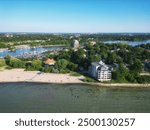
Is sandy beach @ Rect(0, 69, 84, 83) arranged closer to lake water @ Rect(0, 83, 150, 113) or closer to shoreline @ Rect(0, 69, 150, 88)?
shoreline @ Rect(0, 69, 150, 88)

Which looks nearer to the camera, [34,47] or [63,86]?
[63,86]

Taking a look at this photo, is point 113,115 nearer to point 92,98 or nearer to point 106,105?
point 106,105

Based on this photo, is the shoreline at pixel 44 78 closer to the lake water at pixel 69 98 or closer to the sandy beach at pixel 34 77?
the sandy beach at pixel 34 77

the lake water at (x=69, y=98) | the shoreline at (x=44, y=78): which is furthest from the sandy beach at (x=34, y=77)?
the lake water at (x=69, y=98)

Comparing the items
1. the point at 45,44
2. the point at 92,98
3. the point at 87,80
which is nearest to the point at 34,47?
the point at 45,44

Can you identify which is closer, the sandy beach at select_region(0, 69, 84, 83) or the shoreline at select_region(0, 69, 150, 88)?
the shoreline at select_region(0, 69, 150, 88)

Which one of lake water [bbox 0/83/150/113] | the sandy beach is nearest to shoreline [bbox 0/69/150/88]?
the sandy beach

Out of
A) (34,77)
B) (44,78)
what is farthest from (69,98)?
(34,77)
